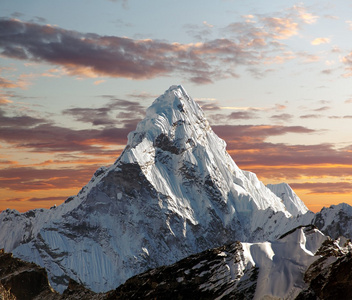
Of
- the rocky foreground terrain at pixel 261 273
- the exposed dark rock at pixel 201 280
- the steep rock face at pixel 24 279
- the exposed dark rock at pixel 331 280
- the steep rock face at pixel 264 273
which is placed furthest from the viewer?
the steep rock face at pixel 24 279

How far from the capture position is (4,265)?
18362 centimetres

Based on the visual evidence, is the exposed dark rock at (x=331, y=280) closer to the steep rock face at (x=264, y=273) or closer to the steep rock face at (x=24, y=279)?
the steep rock face at (x=264, y=273)

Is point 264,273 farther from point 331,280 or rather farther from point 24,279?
point 24,279

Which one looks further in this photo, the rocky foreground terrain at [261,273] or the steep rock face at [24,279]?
the steep rock face at [24,279]

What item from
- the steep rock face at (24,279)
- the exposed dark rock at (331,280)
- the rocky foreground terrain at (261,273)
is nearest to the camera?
the exposed dark rock at (331,280)

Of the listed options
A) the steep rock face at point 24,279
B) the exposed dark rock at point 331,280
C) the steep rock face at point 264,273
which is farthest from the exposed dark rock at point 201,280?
the steep rock face at point 24,279

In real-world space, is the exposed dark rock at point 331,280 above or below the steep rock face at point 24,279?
above

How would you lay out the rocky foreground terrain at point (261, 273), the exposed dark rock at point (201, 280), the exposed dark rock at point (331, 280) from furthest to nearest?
the exposed dark rock at point (201, 280) < the rocky foreground terrain at point (261, 273) < the exposed dark rock at point (331, 280)

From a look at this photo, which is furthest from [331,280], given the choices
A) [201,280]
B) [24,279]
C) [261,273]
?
[24,279]

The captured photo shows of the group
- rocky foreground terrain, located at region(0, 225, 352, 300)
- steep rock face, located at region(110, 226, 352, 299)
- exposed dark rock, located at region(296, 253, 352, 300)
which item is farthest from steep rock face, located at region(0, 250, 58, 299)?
exposed dark rock, located at region(296, 253, 352, 300)

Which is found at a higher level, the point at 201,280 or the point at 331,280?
the point at 331,280

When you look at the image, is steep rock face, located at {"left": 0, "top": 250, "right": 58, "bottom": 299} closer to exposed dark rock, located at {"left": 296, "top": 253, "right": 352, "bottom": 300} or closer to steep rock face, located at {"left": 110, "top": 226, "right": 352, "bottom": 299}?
steep rock face, located at {"left": 110, "top": 226, "right": 352, "bottom": 299}

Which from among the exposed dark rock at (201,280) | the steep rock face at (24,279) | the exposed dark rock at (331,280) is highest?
the exposed dark rock at (331,280)

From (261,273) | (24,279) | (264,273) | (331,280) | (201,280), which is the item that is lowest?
(24,279)
